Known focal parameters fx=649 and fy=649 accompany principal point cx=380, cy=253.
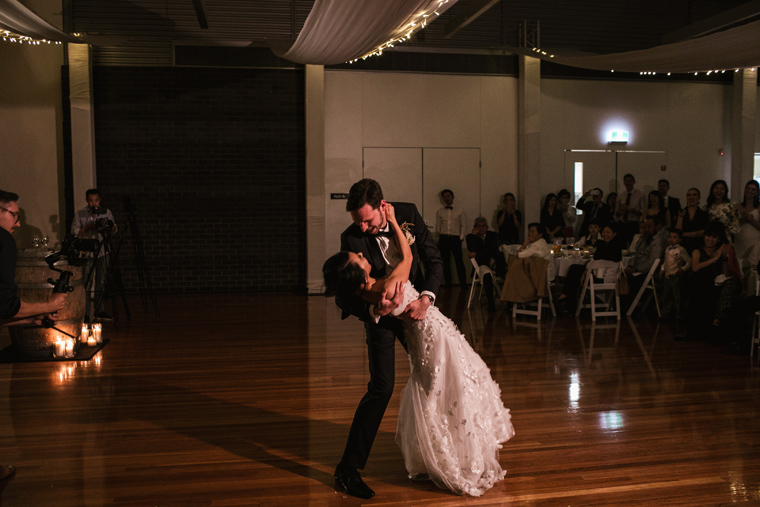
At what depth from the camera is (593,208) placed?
10414mm

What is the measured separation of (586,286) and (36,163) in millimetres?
7879

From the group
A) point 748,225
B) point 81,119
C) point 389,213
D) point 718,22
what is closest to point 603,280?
point 748,225

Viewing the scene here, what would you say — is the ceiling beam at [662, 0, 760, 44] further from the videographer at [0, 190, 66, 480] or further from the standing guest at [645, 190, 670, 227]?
the videographer at [0, 190, 66, 480]

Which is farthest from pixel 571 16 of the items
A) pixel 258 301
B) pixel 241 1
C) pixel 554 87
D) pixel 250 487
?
pixel 250 487

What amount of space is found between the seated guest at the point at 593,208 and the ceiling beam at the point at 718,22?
8.96 ft

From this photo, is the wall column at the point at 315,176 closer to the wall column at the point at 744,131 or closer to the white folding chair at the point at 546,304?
the white folding chair at the point at 546,304

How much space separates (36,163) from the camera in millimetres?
9516

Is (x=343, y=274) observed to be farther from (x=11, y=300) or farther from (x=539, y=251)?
(x=539, y=251)

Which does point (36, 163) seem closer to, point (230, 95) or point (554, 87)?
point (230, 95)

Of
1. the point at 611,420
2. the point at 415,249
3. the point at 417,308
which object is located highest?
the point at 415,249

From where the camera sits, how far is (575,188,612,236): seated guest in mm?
10219

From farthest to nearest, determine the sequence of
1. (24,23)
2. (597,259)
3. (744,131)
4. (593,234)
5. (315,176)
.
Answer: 1. (744,131)
2. (315,176)
3. (593,234)
4. (597,259)
5. (24,23)

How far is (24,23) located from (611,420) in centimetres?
612

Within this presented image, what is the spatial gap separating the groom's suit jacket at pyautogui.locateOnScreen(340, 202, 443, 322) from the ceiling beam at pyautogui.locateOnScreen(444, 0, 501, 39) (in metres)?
5.97
